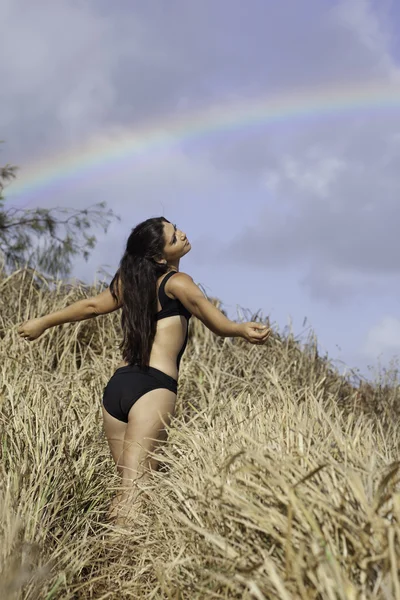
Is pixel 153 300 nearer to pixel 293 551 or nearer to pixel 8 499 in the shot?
pixel 8 499

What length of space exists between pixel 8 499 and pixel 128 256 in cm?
206

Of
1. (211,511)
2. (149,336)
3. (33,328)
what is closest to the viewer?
(211,511)

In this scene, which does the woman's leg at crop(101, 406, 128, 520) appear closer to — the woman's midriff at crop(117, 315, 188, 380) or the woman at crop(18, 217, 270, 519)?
the woman at crop(18, 217, 270, 519)

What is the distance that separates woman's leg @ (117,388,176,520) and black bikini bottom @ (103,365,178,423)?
42mm

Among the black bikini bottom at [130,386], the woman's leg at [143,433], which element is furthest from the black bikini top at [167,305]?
the woman's leg at [143,433]

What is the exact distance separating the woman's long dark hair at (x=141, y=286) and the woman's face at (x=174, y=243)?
1.4 inches

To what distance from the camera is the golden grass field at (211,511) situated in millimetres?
2639

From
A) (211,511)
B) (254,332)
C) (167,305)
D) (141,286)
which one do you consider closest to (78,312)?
(141,286)

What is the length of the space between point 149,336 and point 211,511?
171 cm

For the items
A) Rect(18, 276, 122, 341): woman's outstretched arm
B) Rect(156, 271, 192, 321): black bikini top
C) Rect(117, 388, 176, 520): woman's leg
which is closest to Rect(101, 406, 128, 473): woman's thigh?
Rect(117, 388, 176, 520): woman's leg

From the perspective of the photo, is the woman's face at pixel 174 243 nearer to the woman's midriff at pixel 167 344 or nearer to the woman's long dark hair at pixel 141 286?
the woman's long dark hair at pixel 141 286

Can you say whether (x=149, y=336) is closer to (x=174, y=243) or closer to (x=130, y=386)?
(x=130, y=386)

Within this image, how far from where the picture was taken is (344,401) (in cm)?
928

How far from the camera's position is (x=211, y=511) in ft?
10.4
